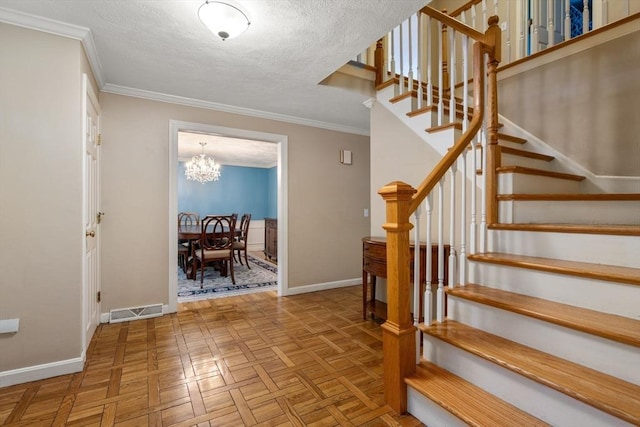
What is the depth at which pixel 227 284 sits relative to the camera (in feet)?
13.6

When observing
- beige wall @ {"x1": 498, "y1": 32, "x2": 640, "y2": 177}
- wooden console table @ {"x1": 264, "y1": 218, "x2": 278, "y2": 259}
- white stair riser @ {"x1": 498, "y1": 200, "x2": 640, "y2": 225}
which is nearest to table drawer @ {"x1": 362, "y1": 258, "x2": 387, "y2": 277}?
white stair riser @ {"x1": 498, "y1": 200, "x2": 640, "y2": 225}

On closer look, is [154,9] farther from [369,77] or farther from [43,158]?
[369,77]

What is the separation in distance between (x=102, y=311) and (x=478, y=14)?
15.8 feet

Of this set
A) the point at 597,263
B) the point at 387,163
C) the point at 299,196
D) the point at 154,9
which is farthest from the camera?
the point at 299,196

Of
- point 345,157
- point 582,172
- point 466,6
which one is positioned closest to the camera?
point 582,172

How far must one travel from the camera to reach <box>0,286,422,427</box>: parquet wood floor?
4.90 feet

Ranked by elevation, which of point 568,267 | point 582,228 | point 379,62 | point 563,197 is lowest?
point 568,267

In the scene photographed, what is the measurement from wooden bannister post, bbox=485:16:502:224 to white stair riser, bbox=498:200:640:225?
73mm

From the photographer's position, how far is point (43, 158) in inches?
72.7

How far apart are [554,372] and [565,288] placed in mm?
435

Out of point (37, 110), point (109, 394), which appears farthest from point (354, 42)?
point (109, 394)

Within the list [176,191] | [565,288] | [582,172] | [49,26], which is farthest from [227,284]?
[582,172]

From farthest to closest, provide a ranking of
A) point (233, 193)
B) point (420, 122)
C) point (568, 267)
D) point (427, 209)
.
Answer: point (233, 193) → point (420, 122) → point (427, 209) → point (568, 267)

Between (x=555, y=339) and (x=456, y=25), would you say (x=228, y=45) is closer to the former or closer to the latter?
(x=456, y=25)
